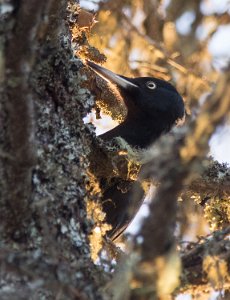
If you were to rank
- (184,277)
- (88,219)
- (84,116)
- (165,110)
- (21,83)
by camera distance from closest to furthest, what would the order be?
(21,83) → (184,277) → (88,219) → (84,116) → (165,110)

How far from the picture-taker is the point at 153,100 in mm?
4262

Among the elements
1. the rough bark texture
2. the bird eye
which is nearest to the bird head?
the bird eye

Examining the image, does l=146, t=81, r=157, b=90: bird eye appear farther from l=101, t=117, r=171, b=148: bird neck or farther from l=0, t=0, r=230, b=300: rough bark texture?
l=0, t=0, r=230, b=300: rough bark texture

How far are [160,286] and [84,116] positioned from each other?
1266 millimetres

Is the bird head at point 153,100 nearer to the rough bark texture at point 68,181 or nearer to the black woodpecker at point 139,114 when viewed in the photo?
the black woodpecker at point 139,114

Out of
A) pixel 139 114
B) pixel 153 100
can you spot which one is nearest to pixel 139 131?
pixel 139 114

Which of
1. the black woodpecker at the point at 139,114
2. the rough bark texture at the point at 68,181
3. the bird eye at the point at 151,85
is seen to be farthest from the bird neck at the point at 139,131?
the rough bark texture at the point at 68,181

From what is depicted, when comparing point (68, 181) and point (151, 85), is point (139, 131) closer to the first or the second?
point (151, 85)

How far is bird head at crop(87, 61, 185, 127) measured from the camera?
414cm

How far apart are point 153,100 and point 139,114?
0.15m

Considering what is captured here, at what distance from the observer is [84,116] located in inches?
105

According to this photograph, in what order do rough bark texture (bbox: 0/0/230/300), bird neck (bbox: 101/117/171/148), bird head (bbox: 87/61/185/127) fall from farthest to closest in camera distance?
bird head (bbox: 87/61/185/127) → bird neck (bbox: 101/117/171/148) → rough bark texture (bbox: 0/0/230/300)

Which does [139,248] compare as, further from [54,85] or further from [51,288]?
[54,85]

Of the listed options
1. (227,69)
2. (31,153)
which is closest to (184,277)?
(31,153)
